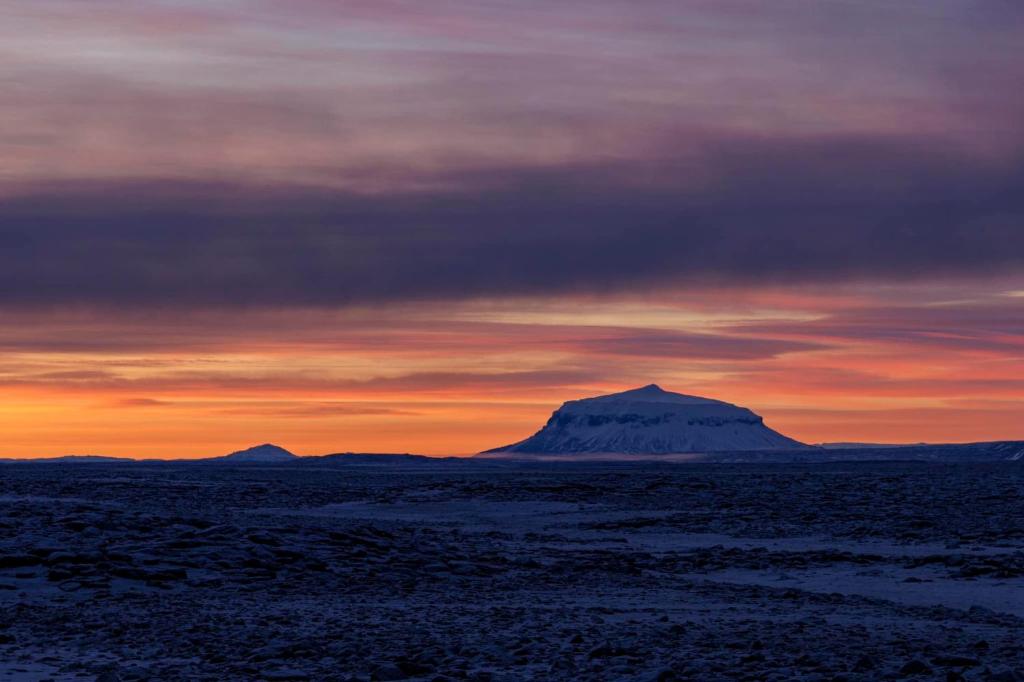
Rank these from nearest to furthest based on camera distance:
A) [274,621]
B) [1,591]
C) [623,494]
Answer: [274,621]
[1,591]
[623,494]

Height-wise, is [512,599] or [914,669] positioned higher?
[512,599]

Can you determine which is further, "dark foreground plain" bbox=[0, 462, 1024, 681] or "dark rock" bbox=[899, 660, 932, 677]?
"dark foreground plain" bbox=[0, 462, 1024, 681]

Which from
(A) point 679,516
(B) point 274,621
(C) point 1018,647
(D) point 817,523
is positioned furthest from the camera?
(A) point 679,516

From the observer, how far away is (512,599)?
23125 millimetres

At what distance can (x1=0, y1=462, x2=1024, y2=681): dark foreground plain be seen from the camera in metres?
15.4

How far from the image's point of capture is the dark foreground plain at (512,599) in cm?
1544

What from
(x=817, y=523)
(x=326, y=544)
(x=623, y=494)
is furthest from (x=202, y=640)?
(x=623, y=494)

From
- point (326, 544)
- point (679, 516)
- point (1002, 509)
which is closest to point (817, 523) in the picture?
point (679, 516)

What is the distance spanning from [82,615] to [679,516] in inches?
1169

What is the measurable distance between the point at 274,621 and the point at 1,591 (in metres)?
6.01

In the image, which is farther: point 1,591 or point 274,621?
point 1,591

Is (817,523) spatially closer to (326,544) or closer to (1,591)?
(326,544)

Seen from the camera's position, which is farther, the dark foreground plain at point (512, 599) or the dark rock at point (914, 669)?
the dark foreground plain at point (512, 599)

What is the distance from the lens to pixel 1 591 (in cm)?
2280
